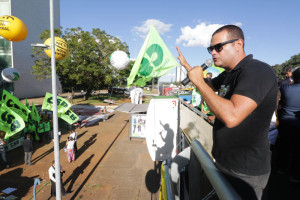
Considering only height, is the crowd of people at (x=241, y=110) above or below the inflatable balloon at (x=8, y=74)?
below

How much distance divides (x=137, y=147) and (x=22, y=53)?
1179 inches

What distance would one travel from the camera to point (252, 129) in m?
1.28

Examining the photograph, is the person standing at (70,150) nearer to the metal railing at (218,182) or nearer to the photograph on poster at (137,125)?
the photograph on poster at (137,125)

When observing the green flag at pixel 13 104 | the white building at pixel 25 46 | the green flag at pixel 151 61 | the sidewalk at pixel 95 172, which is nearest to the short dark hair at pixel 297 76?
the green flag at pixel 151 61

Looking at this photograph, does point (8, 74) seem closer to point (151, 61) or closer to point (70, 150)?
point (70, 150)

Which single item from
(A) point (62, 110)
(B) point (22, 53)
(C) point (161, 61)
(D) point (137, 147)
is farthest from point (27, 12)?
(C) point (161, 61)

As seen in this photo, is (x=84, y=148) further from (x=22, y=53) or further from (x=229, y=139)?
(x=22, y=53)

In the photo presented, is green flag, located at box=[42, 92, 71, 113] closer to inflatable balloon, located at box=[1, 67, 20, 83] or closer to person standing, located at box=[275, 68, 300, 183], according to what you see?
inflatable balloon, located at box=[1, 67, 20, 83]

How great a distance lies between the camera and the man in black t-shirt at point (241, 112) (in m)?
1.15

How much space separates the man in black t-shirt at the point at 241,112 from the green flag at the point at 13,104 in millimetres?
10952

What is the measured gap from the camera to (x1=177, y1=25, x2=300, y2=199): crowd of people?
1155mm

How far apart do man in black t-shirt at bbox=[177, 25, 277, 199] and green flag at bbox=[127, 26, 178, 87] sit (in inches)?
183

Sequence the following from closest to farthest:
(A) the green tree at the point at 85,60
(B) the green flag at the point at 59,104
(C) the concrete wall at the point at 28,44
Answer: (B) the green flag at the point at 59,104
(A) the green tree at the point at 85,60
(C) the concrete wall at the point at 28,44

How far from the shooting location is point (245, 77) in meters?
1.22
